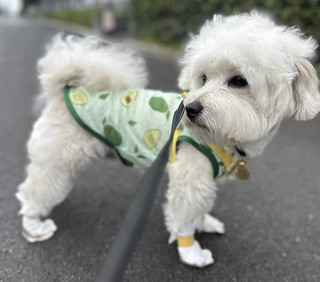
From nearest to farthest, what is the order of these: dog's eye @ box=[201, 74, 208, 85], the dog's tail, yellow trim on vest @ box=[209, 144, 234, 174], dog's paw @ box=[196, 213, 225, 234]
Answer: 1. dog's eye @ box=[201, 74, 208, 85]
2. yellow trim on vest @ box=[209, 144, 234, 174]
3. the dog's tail
4. dog's paw @ box=[196, 213, 225, 234]

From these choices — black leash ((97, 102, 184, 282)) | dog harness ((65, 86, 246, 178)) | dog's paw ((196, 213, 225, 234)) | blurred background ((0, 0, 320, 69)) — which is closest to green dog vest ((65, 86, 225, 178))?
dog harness ((65, 86, 246, 178))

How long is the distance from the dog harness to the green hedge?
7.23 feet

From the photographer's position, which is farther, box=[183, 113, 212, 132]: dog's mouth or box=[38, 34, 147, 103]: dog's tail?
box=[38, 34, 147, 103]: dog's tail

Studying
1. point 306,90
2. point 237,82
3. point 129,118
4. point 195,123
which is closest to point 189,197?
point 195,123

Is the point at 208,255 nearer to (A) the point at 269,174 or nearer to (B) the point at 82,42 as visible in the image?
(A) the point at 269,174

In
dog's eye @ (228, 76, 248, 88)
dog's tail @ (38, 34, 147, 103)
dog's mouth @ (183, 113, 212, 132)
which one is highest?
dog's eye @ (228, 76, 248, 88)

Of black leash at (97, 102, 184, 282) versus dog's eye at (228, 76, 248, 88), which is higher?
dog's eye at (228, 76, 248, 88)

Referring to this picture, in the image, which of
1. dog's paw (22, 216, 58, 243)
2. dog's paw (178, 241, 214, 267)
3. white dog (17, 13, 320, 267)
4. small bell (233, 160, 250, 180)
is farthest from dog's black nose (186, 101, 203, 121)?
dog's paw (22, 216, 58, 243)

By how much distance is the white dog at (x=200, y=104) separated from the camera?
5.45 ft

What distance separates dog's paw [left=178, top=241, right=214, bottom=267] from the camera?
2.22m

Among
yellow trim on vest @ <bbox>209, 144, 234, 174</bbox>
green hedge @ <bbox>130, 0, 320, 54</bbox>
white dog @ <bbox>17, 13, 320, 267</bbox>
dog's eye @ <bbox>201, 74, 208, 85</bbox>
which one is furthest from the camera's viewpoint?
green hedge @ <bbox>130, 0, 320, 54</bbox>

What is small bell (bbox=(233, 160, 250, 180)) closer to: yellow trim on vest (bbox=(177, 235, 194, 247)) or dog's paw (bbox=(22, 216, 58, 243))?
yellow trim on vest (bbox=(177, 235, 194, 247))

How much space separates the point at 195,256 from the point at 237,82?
124 centimetres

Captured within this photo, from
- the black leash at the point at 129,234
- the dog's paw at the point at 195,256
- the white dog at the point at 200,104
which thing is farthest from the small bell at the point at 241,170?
the black leash at the point at 129,234
